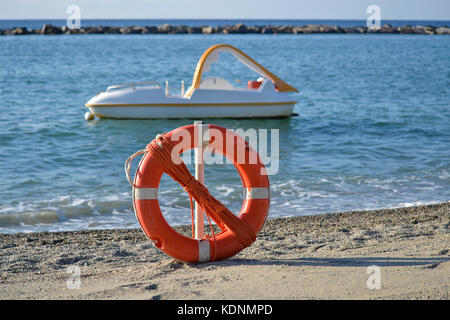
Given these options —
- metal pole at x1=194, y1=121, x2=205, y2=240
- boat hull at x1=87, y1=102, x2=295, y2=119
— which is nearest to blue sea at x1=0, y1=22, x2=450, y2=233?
boat hull at x1=87, y1=102, x2=295, y2=119

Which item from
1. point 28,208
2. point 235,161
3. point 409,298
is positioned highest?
point 235,161

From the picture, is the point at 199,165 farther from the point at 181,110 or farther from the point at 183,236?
the point at 181,110

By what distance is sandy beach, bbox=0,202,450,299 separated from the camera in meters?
3.51

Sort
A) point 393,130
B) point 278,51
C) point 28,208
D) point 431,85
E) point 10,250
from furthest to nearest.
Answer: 1. point 278,51
2. point 431,85
3. point 393,130
4. point 28,208
5. point 10,250

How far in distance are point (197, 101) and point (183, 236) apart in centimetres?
855

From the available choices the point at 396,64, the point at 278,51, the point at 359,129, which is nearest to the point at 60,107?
the point at 359,129

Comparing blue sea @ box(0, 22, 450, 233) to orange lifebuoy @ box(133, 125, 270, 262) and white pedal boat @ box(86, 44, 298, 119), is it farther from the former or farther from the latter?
orange lifebuoy @ box(133, 125, 270, 262)

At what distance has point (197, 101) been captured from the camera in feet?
41.0

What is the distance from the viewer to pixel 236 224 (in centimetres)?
423

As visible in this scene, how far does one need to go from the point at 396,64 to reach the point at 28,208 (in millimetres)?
27274

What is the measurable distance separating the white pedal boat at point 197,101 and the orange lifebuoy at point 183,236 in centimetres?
824

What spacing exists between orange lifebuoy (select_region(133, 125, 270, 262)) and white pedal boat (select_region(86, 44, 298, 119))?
8.24 m

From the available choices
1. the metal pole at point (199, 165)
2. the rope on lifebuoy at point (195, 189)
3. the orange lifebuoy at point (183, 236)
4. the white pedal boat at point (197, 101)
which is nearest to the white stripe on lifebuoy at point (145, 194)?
the orange lifebuoy at point (183, 236)
